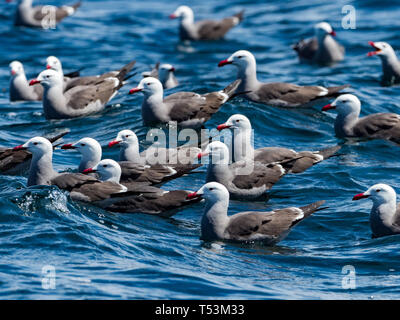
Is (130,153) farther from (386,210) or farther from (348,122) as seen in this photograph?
(348,122)

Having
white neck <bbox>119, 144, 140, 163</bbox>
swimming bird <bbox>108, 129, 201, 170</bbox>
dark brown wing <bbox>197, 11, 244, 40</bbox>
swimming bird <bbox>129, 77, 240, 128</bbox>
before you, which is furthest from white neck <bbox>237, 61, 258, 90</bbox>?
dark brown wing <bbox>197, 11, 244, 40</bbox>

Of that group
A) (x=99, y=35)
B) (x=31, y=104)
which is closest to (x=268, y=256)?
(x=31, y=104)

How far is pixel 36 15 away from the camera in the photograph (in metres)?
28.4

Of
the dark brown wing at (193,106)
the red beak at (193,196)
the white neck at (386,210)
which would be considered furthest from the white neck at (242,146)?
the white neck at (386,210)

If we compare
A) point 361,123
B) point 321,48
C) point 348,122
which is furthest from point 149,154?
point 321,48

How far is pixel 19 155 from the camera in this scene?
14.8 m

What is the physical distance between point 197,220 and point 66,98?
6616 millimetres

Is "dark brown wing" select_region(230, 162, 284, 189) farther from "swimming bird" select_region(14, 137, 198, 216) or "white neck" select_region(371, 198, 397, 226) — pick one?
"white neck" select_region(371, 198, 397, 226)

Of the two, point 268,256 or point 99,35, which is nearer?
point 268,256

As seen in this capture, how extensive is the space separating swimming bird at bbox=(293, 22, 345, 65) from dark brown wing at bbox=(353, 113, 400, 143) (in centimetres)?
794
